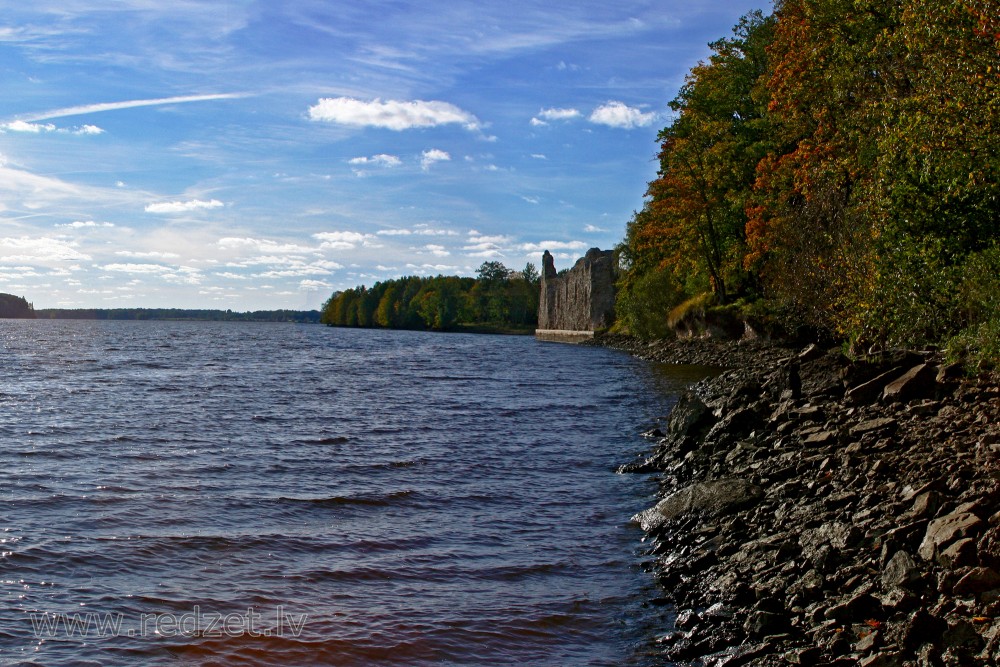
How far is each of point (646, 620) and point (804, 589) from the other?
1754 millimetres

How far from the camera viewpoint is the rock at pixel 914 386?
14.1 metres

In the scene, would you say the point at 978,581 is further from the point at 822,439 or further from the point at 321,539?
the point at 321,539

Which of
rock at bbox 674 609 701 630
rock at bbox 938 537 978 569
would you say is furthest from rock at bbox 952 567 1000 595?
rock at bbox 674 609 701 630

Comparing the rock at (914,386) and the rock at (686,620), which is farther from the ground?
the rock at (914,386)

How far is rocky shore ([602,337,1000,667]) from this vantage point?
7016mm

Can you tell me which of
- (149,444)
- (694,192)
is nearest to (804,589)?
(149,444)

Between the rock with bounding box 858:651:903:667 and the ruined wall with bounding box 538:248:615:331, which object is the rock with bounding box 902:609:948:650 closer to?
the rock with bounding box 858:651:903:667

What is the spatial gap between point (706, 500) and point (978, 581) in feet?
17.3

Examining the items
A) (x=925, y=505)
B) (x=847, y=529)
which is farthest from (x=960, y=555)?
(x=847, y=529)

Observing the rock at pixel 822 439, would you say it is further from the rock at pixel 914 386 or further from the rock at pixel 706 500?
the rock at pixel 706 500

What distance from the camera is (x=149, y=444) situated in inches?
768

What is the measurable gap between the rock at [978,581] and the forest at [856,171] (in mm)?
5107

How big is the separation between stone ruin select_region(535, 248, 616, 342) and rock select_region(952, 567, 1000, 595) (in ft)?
286

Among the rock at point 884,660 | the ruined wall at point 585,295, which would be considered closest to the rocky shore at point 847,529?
the rock at point 884,660
